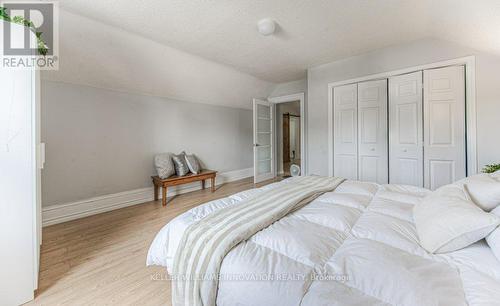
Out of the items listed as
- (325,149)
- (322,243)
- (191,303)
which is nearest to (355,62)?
(325,149)

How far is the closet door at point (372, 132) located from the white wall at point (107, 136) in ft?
9.70

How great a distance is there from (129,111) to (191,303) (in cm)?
321

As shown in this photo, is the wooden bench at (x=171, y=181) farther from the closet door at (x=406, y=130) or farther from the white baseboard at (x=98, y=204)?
the closet door at (x=406, y=130)

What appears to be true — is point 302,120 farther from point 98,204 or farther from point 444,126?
point 98,204

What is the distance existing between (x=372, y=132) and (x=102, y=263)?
12.1ft

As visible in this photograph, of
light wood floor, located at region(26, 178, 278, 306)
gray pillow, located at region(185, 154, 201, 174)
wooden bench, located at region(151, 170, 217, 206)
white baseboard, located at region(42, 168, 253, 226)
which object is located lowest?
light wood floor, located at region(26, 178, 278, 306)

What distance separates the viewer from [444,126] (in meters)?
2.68

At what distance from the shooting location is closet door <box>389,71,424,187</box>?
112 inches

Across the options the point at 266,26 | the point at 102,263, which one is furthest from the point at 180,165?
the point at 266,26

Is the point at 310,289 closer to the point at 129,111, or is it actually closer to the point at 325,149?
the point at 325,149

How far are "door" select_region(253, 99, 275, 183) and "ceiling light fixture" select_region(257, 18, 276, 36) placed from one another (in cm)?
217

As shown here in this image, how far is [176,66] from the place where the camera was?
10.4 ft

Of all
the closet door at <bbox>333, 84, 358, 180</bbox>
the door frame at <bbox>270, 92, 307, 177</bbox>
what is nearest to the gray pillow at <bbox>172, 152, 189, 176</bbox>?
the door frame at <bbox>270, 92, 307, 177</bbox>

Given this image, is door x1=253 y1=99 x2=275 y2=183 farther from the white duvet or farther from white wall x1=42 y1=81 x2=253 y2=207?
the white duvet
